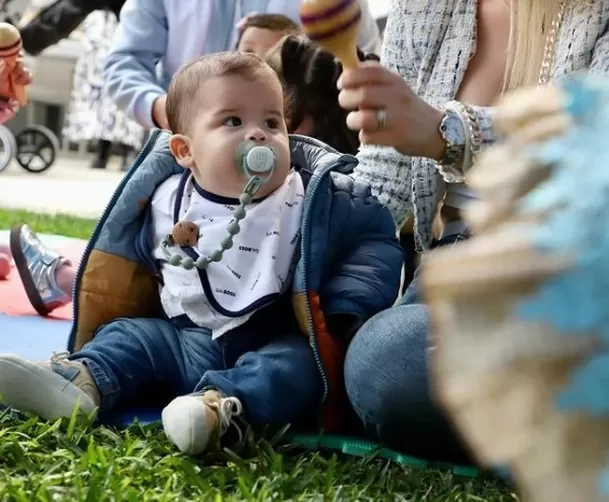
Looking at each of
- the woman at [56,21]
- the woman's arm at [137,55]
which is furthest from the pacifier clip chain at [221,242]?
the woman at [56,21]

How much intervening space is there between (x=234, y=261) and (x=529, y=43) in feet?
1.12

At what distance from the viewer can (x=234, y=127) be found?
36.9 inches

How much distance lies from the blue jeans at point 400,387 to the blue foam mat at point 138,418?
1cm

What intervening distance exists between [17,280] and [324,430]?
0.85 m

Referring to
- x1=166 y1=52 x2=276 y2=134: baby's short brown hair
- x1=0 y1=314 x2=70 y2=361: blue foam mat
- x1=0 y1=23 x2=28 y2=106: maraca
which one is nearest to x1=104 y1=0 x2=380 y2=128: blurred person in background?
x1=0 y1=23 x2=28 y2=106: maraca

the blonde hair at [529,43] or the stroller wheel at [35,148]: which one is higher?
the blonde hair at [529,43]

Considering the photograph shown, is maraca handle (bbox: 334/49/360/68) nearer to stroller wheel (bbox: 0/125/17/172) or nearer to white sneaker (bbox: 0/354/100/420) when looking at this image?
white sneaker (bbox: 0/354/100/420)

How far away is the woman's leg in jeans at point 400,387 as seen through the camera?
75cm

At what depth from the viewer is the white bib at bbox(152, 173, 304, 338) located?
91 centimetres

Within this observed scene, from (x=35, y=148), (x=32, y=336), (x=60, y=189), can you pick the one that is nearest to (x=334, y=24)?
(x=32, y=336)

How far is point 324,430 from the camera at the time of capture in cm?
85

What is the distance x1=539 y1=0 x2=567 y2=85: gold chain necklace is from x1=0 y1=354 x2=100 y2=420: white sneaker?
0.49 m

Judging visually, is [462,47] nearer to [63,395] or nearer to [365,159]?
[365,159]

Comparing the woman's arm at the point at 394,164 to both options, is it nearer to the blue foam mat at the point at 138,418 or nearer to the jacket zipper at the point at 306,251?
the jacket zipper at the point at 306,251
